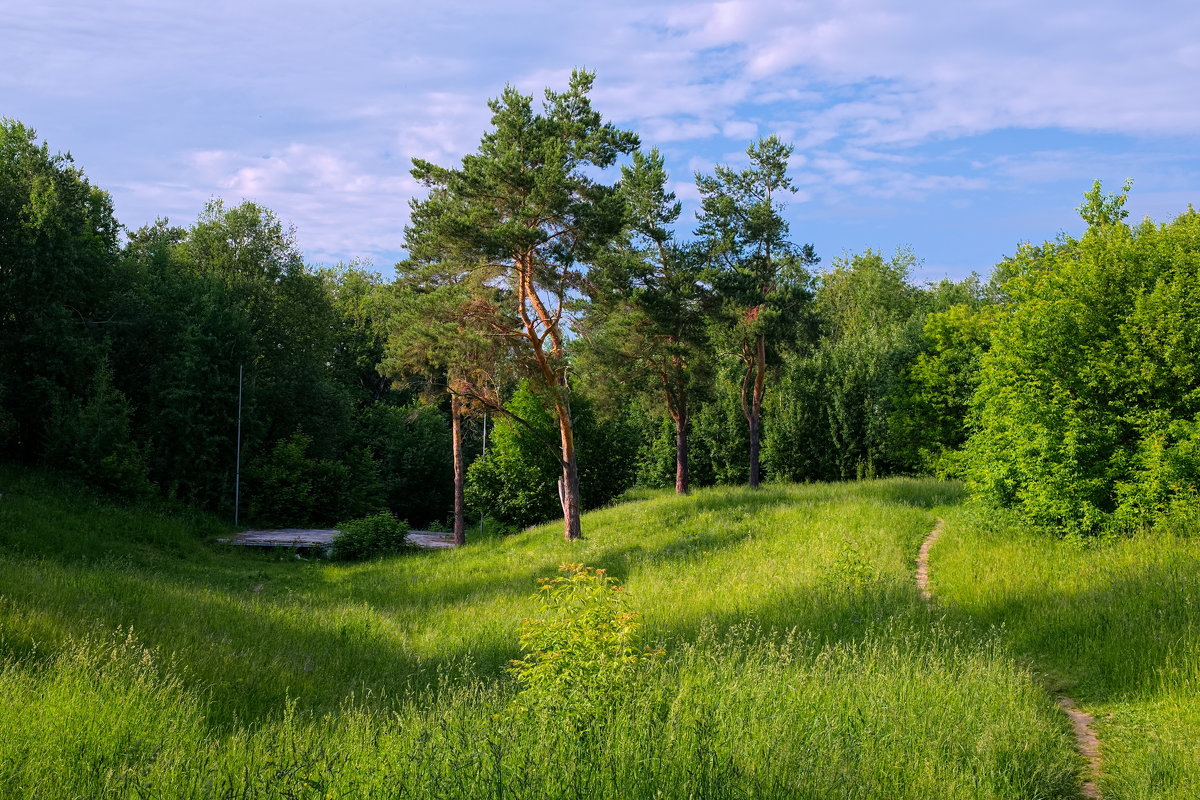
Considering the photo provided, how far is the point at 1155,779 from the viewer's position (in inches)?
222

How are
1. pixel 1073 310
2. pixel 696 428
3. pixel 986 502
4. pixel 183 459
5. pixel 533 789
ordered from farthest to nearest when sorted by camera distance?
1. pixel 696 428
2. pixel 183 459
3. pixel 986 502
4. pixel 1073 310
5. pixel 533 789

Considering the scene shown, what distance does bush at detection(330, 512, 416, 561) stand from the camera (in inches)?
1029

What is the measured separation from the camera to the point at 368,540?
26.1 meters

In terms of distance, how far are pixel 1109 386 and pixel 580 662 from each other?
39.4 feet

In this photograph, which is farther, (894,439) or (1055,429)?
(894,439)

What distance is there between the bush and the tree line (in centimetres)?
248

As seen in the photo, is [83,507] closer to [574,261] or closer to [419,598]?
[419,598]

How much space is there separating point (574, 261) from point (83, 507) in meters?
18.1

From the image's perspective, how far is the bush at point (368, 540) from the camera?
85.7 ft

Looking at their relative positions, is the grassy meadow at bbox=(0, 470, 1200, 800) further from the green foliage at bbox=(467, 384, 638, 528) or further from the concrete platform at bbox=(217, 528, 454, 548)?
the green foliage at bbox=(467, 384, 638, 528)

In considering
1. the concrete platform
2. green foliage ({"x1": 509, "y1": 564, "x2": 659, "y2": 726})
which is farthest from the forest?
the concrete platform

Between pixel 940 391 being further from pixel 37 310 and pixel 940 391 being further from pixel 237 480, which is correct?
pixel 37 310

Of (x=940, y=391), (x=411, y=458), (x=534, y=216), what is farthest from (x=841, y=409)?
(x=411, y=458)

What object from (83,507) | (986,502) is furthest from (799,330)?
(83,507)
